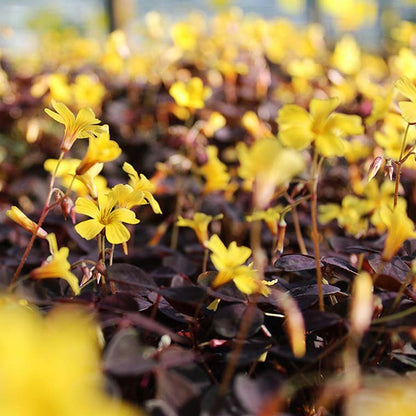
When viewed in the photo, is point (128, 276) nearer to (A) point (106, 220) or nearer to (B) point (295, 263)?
(A) point (106, 220)

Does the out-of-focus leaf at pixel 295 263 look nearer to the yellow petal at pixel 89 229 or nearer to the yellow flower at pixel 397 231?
the yellow flower at pixel 397 231

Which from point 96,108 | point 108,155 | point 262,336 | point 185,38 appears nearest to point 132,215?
point 108,155

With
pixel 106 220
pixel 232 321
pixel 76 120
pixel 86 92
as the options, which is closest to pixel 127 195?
pixel 106 220

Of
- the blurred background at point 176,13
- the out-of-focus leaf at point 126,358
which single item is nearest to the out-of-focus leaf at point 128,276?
the out-of-focus leaf at point 126,358

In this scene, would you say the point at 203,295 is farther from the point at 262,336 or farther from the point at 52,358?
the point at 52,358

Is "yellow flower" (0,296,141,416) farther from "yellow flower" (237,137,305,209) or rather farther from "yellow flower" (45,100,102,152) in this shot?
"yellow flower" (45,100,102,152)
